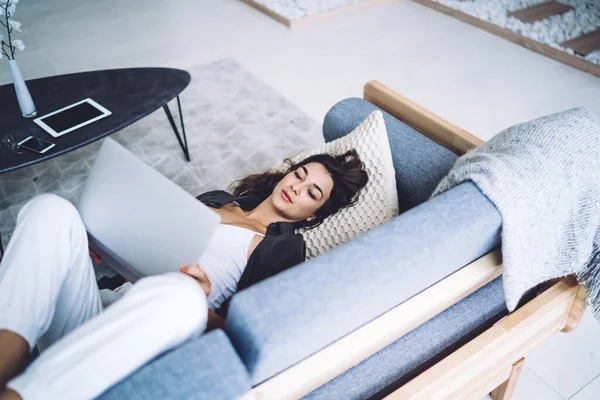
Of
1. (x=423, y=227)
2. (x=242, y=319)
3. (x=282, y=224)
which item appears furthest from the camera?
(x=282, y=224)

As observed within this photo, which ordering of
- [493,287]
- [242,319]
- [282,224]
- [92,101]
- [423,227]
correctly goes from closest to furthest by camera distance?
[242,319], [423,227], [493,287], [282,224], [92,101]

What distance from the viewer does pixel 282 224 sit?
152cm

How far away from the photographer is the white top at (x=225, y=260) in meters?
1.38

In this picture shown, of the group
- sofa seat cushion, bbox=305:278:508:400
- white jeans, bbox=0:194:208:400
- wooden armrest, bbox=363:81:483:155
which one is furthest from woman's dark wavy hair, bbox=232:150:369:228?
white jeans, bbox=0:194:208:400

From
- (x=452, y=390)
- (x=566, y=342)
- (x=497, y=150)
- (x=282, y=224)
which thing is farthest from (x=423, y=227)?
(x=566, y=342)

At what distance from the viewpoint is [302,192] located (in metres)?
1.53

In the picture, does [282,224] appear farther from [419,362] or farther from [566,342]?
[566,342]

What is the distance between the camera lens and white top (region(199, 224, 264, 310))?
138 cm

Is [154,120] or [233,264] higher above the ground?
[233,264]

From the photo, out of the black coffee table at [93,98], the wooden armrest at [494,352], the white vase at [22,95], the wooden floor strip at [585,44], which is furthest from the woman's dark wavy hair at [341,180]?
the wooden floor strip at [585,44]

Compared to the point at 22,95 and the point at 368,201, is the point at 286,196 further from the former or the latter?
the point at 22,95

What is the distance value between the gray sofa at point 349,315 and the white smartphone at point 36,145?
4.47ft

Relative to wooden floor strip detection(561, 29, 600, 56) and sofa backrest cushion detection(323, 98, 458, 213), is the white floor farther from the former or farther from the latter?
sofa backrest cushion detection(323, 98, 458, 213)

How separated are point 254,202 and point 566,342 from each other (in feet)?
3.78
